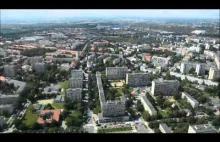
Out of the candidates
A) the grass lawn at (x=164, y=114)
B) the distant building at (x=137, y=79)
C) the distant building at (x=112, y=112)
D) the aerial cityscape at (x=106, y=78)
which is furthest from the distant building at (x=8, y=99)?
the grass lawn at (x=164, y=114)

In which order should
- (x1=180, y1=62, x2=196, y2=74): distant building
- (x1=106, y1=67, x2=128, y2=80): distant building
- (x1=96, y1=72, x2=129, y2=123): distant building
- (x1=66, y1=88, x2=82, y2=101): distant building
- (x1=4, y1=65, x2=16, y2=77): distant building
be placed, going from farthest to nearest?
(x1=180, y1=62, x2=196, y2=74): distant building → (x1=4, y1=65, x2=16, y2=77): distant building → (x1=106, y1=67, x2=128, y2=80): distant building → (x1=66, y1=88, x2=82, y2=101): distant building → (x1=96, y1=72, x2=129, y2=123): distant building

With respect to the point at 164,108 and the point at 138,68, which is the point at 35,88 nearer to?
the point at 164,108

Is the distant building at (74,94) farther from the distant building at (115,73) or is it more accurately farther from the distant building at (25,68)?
the distant building at (25,68)

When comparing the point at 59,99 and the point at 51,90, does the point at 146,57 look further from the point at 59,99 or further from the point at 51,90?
the point at 59,99

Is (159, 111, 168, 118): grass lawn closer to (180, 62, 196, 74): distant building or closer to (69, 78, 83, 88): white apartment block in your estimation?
(69, 78, 83, 88): white apartment block

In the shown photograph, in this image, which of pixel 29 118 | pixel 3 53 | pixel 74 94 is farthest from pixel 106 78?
pixel 3 53

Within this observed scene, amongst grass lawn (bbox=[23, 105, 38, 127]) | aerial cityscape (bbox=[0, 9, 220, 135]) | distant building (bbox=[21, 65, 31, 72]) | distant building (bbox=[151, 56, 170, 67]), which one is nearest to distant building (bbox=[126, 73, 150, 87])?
aerial cityscape (bbox=[0, 9, 220, 135])

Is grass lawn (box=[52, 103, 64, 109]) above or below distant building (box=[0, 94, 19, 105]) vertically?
below
